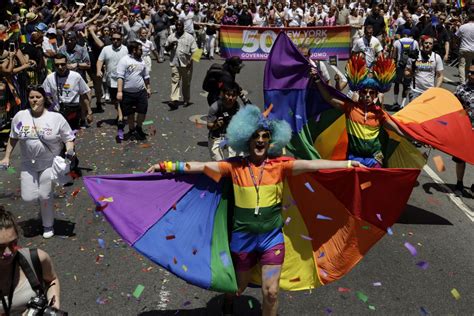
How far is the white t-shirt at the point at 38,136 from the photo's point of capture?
697cm

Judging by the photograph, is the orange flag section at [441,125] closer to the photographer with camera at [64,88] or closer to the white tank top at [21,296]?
the white tank top at [21,296]

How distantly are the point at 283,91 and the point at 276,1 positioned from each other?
23.3 meters

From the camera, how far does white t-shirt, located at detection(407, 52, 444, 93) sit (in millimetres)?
12312

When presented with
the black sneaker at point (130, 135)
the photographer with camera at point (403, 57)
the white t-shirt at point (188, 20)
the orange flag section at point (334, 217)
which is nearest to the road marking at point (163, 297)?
the orange flag section at point (334, 217)

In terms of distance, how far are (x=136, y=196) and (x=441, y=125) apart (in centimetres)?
469

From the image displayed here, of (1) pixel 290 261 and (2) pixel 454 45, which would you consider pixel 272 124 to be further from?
(2) pixel 454 45

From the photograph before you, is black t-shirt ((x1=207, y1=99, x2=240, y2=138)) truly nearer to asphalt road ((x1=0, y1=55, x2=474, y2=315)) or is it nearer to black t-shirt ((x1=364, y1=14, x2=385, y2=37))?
asphalt road ((x1=0, y1=55, x2=474, y2=315))

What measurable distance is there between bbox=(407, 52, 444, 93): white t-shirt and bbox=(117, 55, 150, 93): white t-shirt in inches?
221

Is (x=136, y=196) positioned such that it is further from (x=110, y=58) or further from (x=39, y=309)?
(x=110, y=58)

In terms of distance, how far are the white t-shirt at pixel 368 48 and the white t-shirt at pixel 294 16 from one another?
44.0ft

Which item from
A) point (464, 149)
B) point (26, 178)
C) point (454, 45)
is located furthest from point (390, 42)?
point (26, 178)

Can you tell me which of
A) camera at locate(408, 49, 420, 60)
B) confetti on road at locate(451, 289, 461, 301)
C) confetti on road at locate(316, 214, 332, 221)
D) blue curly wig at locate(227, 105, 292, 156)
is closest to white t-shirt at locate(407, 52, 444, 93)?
camera at locate(408, 49, 420, 60)

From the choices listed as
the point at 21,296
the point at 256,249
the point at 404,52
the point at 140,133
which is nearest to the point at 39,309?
the point at 21,296

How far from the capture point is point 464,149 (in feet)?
26.5
